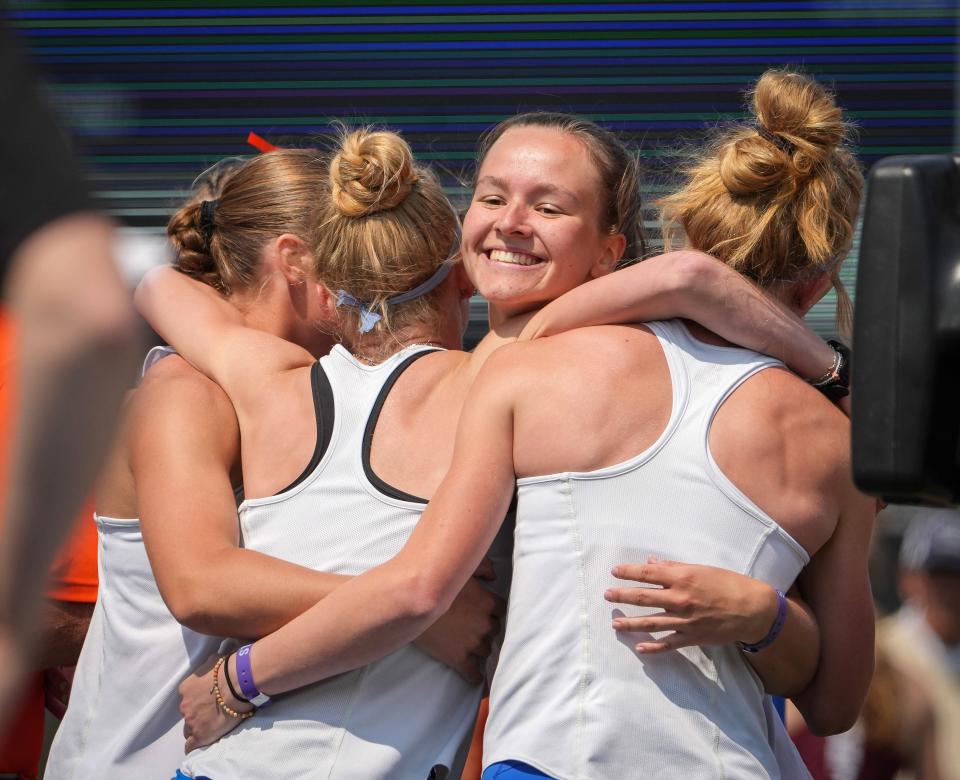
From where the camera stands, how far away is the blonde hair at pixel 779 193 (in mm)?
1860

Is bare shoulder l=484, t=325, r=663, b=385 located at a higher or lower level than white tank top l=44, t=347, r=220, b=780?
higher

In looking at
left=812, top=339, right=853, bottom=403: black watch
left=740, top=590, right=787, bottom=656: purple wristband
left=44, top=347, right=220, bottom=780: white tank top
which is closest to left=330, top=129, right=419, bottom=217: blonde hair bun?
left=44, top=347, right=220, bottom=780: white tank top

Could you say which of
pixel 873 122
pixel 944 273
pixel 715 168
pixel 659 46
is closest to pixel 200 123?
pixel 659 46

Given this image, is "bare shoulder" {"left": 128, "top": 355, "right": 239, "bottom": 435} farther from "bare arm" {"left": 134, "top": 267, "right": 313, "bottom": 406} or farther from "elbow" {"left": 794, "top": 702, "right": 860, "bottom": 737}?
"elbow" {"left": 794, "top": 702, "right": 860, "bottom": 737}

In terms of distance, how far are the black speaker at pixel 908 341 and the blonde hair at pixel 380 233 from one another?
3.45ft

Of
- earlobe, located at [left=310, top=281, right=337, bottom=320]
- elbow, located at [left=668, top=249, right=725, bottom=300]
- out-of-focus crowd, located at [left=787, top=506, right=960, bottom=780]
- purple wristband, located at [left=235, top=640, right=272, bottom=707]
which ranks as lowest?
out-of-focus crowd, located at [left=787, top=506, right=960, bottom=780]

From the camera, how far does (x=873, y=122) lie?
3643mm

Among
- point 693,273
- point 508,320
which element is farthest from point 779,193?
point 508,320

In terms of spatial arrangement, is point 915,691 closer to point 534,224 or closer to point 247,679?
point 534,224

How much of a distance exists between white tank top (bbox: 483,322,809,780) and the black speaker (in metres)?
0.58

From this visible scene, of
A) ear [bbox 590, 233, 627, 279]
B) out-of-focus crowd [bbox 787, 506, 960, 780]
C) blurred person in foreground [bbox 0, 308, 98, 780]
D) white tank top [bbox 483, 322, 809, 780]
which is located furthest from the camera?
out-of-focus crowd [bbox 787, 506, 960, 780]

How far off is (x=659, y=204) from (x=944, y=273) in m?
0.94

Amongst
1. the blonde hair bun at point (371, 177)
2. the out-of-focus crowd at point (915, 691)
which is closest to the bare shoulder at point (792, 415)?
the blonde hair bun at point (371, 177)

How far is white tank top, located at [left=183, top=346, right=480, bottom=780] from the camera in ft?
5.75
